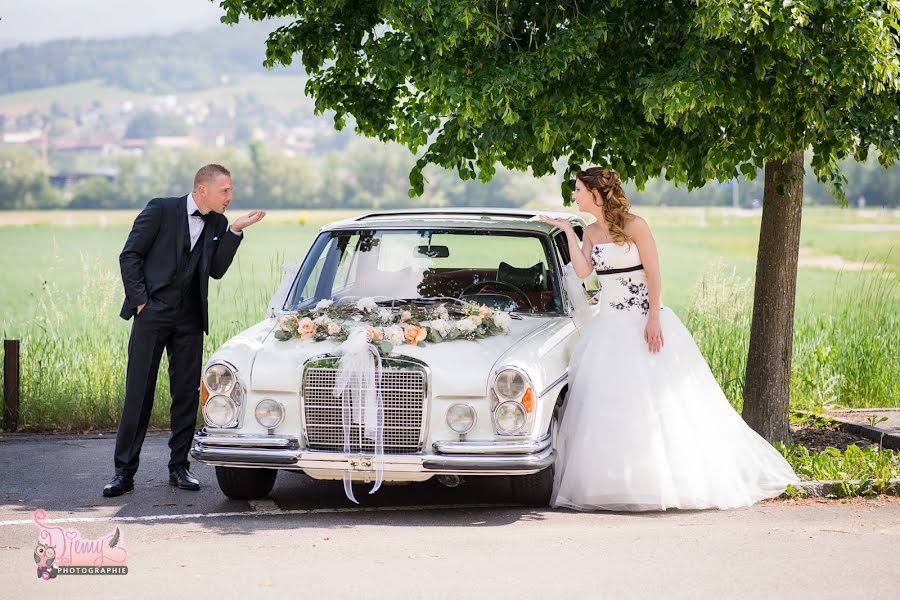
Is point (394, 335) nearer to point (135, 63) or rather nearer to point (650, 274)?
point (650, 274)

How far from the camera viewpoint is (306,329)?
7.52m

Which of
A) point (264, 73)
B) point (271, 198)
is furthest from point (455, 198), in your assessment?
point (264, 73)

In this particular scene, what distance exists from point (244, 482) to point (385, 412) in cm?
125

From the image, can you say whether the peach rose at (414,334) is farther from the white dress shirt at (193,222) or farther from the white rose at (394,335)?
the white dress shirt at (193,222)

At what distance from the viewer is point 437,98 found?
8.65m

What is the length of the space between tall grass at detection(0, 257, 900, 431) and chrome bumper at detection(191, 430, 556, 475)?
4.36m

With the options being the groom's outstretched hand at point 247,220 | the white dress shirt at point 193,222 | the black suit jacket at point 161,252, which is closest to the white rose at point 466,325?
the groom's outstretched hand at point 247,220

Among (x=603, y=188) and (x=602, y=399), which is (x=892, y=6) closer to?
(x=603, y=188)

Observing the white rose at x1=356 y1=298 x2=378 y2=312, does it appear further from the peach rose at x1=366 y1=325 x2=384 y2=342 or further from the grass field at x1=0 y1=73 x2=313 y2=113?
the grass field at x1=0 y1=73 x2=313 y2=113

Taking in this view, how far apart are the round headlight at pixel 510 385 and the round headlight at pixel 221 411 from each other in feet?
5.36

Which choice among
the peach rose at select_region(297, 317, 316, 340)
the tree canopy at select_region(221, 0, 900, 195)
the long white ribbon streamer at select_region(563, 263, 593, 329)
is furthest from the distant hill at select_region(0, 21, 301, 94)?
the peach rose at select_region(297, 317, 316, 340)

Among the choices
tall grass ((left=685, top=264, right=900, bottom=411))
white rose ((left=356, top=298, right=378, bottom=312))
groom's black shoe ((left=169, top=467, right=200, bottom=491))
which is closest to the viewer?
white rose ((left=356, top=298, right=378, bottom=312))

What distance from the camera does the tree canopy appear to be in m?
7.67

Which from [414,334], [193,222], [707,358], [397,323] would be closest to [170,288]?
[193,222]
